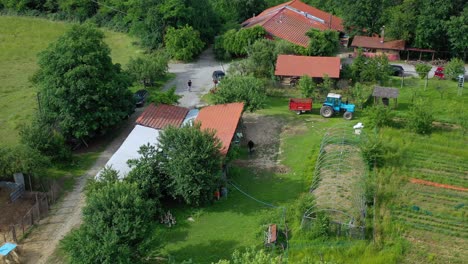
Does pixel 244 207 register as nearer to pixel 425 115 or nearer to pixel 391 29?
pixel 425 115

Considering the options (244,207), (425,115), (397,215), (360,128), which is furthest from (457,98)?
(244,207)

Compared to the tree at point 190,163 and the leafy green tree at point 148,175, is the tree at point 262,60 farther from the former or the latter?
the leafy green tree at point 148,175

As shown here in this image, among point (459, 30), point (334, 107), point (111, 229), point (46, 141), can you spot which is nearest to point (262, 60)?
point (334, 107)

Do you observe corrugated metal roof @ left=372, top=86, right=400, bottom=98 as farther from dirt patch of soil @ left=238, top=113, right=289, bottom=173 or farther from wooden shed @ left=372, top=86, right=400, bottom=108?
dirt patch of soil @ left=238, top=113, right=289, bottom=173

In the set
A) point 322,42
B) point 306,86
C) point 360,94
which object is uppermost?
point 322,42

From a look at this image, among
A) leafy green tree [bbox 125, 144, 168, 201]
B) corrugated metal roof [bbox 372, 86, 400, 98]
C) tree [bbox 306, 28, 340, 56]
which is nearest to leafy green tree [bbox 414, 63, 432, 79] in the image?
corrugated metal roof [bbox 372, 86, 400, 98]

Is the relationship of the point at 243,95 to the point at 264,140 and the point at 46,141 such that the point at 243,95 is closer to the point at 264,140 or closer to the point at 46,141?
the point at 264,140
